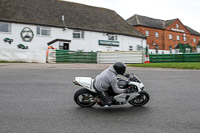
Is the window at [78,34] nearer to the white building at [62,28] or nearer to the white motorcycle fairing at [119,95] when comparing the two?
the white building at [62,28]

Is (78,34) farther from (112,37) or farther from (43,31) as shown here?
(112,37)

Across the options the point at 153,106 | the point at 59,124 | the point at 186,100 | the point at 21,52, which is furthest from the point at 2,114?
the point at 21,52

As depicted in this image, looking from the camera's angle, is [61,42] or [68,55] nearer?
[68,55]

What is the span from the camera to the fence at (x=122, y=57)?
26984mm

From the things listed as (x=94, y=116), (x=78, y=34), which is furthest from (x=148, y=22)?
(x=94, y=116)

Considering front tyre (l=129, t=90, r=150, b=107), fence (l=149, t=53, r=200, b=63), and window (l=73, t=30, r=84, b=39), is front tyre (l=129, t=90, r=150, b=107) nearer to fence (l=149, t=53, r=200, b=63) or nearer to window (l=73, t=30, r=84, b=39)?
fence (l=149, t=53, r=200, b=63)

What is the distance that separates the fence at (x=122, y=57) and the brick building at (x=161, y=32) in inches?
1075

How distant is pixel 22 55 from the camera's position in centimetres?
2541

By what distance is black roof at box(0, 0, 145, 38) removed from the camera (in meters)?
31.2

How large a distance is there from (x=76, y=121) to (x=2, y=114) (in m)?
1.70

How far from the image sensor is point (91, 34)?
35.8 m

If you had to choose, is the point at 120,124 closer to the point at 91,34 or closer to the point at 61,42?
the point at 61,42

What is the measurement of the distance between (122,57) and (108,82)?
72.4ft

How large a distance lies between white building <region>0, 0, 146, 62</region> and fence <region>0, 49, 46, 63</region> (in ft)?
15.9
